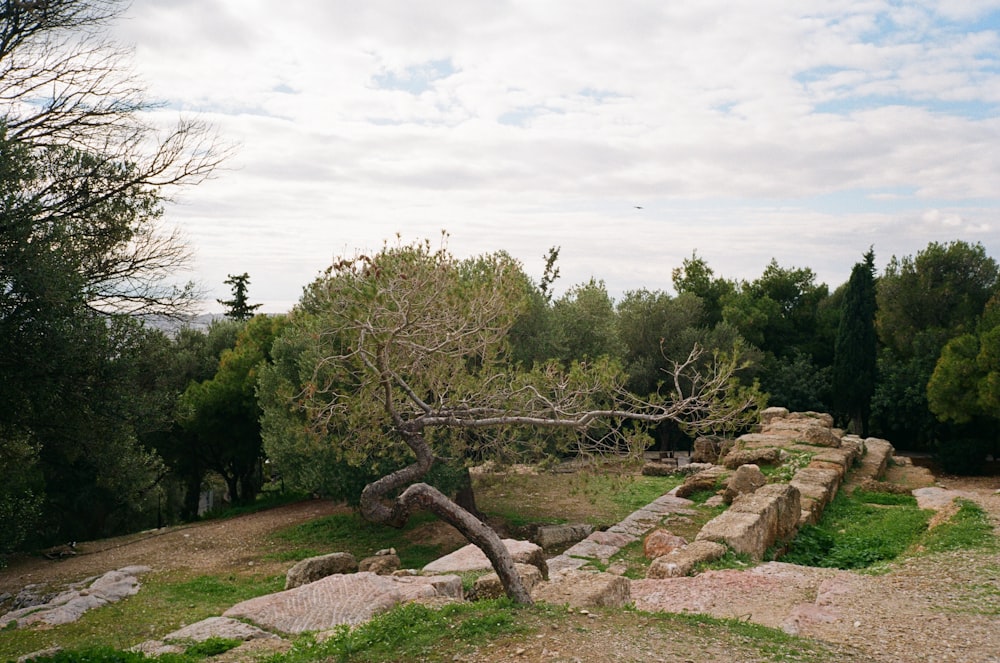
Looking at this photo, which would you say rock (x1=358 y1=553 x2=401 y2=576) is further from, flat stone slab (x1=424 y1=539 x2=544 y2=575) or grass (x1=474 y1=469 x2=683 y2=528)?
grass (x1=474 y1=469 x2=683 y2=528)

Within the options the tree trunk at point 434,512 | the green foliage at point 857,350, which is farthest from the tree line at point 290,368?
the green foliage at point 857,350

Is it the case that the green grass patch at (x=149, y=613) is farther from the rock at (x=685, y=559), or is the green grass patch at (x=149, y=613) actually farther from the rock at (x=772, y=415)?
the rock at (x=772, y=415)

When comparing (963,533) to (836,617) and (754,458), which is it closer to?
(836,617)

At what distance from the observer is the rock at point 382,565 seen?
14.2 m

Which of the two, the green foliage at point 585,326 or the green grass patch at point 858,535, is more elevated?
the green foliage at point 585,326

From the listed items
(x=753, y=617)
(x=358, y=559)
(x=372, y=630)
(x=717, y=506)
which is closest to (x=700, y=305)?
(x=717, y=506)

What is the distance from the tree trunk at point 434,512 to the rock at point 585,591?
68cm

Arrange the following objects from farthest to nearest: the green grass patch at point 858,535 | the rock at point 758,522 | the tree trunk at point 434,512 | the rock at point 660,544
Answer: the rock at point 660,544
the green grass patch at point 858,535
the rock at point 758,522
the tree trunk at point 434,512

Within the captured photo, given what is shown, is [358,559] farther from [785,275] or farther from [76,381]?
[785,275]

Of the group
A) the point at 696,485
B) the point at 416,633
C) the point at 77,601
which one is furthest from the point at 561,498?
the point at 416,633

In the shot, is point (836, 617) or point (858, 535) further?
point (858, 535)

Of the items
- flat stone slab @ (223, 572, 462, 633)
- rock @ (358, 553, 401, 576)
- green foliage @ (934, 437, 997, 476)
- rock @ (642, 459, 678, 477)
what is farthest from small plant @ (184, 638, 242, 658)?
green foliage @ (934, 437, 997, 476)

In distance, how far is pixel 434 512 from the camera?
25.7 feet

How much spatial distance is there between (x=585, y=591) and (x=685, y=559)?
3663 millimetres
